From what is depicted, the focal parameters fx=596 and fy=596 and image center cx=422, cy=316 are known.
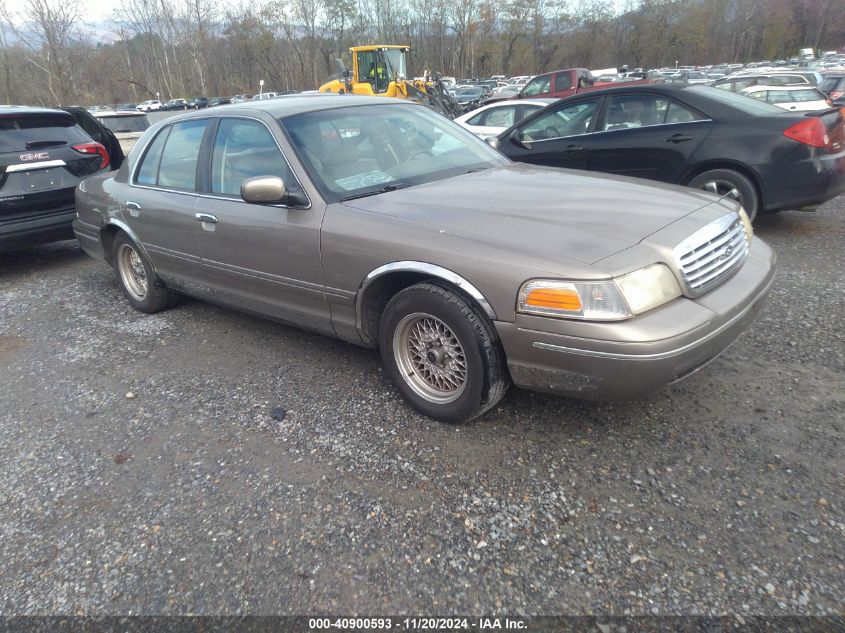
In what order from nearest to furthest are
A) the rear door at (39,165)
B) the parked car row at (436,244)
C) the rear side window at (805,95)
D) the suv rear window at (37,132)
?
the parked car row at (436,244), the rear door at (39,165), the suv rear window at (37,132), the rear side window at (805,95)

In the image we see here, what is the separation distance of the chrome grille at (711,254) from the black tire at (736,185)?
117 inches

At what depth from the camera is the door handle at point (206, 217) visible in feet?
12.8

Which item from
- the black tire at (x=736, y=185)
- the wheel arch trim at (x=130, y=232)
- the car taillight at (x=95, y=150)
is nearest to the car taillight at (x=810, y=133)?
the black tire at (x=736, y=185)

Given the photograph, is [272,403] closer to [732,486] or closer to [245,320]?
[245,320]

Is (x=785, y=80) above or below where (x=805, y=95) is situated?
above

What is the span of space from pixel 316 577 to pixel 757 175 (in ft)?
17.8

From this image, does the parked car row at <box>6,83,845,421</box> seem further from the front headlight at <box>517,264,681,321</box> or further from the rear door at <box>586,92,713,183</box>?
the rear door at <box>586,92,713,183</box>

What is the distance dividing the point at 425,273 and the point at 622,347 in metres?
1.00

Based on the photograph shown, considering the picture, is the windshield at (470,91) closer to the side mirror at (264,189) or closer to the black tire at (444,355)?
the side mirror at (264,189)

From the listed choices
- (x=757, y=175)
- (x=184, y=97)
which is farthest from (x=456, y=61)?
(x=757, y=175)

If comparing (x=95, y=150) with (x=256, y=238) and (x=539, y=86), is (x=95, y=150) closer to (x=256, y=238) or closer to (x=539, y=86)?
(x=256, y=238)

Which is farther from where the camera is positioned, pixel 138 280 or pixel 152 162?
pixel 138 280

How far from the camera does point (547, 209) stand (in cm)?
302

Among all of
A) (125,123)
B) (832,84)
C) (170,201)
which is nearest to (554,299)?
(170,201)
